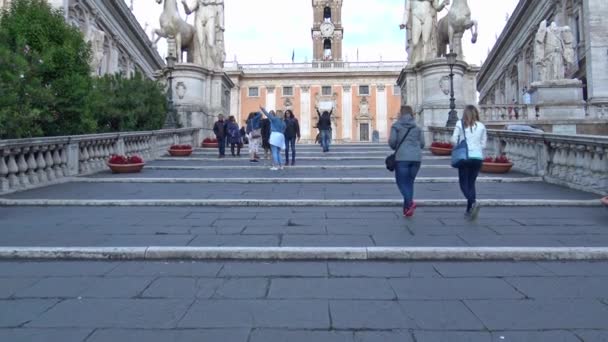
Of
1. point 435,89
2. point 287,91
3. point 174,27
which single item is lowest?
point 435,89

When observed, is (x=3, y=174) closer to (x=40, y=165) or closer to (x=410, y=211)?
(x=40, y=165)

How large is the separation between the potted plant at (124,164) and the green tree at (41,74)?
3.96 feet

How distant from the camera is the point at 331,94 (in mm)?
58594

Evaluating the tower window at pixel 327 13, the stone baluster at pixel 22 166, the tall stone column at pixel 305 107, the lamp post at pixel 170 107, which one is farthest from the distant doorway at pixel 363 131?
the stone baluster at pixel 22 166

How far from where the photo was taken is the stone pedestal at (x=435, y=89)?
56.7 ft

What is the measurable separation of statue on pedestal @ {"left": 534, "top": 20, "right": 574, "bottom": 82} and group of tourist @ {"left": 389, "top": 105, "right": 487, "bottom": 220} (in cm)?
1568

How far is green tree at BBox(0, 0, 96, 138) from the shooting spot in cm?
876

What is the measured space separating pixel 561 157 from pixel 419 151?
4.51 metres

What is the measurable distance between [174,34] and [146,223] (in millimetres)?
15661

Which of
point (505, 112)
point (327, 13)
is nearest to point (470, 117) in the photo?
point (505, 112)

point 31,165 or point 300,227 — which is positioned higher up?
point 31,165
